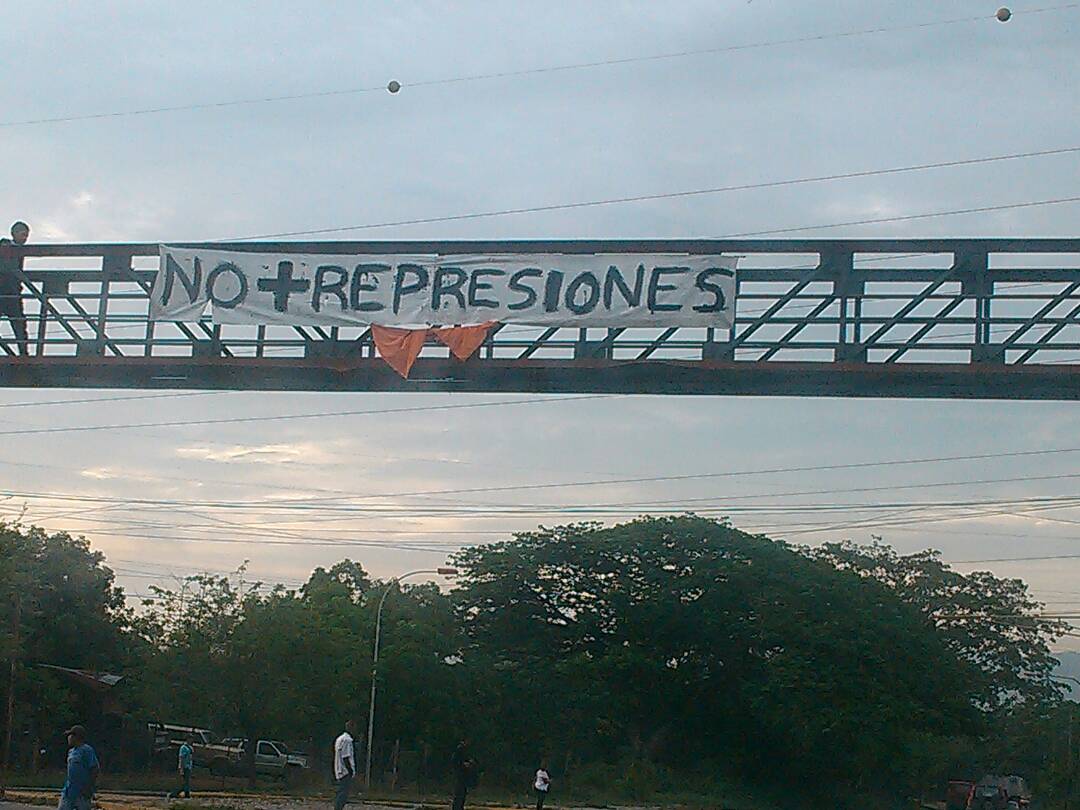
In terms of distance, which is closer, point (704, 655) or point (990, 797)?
point (704, 655)

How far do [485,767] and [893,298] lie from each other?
3954cm

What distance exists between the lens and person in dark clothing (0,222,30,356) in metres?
19.5

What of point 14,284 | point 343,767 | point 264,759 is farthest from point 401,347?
point 264,759

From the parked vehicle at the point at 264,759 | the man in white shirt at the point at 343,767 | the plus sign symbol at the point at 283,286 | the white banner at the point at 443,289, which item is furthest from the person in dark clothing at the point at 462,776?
the parked vehicle at the point at 264,759

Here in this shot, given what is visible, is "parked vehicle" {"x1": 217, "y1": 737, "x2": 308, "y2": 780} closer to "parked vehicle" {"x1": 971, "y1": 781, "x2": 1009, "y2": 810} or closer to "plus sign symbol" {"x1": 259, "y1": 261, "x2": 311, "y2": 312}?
"plus sign symbol" {"x1": 259, "y1": 261, "x2": 311, "y2": 312}

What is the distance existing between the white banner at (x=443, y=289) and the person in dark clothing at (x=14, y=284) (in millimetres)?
1887

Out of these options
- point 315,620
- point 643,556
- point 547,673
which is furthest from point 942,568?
point 315,620

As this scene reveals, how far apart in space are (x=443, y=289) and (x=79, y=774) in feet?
24.5

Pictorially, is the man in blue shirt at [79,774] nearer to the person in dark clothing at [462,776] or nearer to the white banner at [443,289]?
the white banner at [443,289]

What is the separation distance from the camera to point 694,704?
5412cm

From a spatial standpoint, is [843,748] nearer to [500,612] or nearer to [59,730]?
[500,612]

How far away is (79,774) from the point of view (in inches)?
688

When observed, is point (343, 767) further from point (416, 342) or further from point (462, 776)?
point (416, 342)

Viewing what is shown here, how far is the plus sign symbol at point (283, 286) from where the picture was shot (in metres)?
19.0
